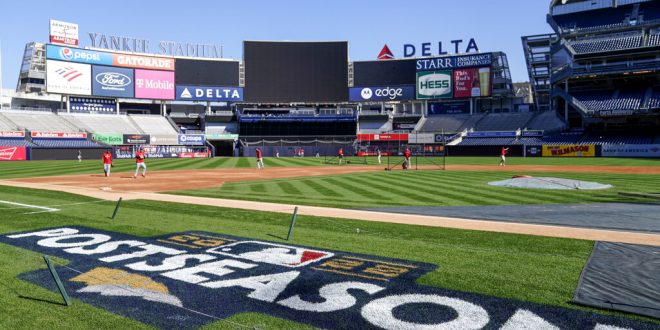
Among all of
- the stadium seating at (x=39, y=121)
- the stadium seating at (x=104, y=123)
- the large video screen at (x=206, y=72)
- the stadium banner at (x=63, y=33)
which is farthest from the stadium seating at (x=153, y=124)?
the stadium banner at (x=63, y=33)

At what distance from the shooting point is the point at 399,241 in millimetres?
9422

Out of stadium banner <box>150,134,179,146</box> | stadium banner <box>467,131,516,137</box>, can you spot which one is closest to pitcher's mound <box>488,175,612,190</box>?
stadium banner <box>467,131,516,137</box>

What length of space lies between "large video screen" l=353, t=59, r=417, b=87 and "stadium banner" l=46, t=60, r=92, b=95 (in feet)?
144

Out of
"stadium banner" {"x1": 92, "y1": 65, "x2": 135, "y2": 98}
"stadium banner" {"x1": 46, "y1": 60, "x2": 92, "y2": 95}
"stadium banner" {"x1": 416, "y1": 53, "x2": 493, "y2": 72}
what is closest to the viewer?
"stadium banner" {"x1": 46, "y1": 60, "x2": 92, "y2": 95}

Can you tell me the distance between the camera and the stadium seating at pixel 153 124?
74.1 m

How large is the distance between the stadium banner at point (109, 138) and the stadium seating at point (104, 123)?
10.1 feet

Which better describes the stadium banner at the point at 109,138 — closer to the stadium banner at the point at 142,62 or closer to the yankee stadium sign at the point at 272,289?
the stadium banner at the point at 142,62

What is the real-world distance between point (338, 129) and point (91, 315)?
77.7 meters

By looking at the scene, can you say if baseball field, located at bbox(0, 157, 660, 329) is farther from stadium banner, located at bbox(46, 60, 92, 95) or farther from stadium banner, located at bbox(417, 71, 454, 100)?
stadium banner, located at bbox(417, 71, 454, 100)

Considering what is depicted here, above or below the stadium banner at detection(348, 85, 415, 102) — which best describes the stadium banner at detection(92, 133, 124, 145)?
below

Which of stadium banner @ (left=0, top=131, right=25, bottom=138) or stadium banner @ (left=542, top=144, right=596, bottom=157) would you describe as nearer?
stadium banner @ (left=0, top=131, right=25, bottom=138)

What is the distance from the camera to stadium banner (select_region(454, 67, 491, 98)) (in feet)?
247

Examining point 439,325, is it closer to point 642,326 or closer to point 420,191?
point 642,326

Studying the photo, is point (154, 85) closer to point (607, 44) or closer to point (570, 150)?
point (570, 150)
